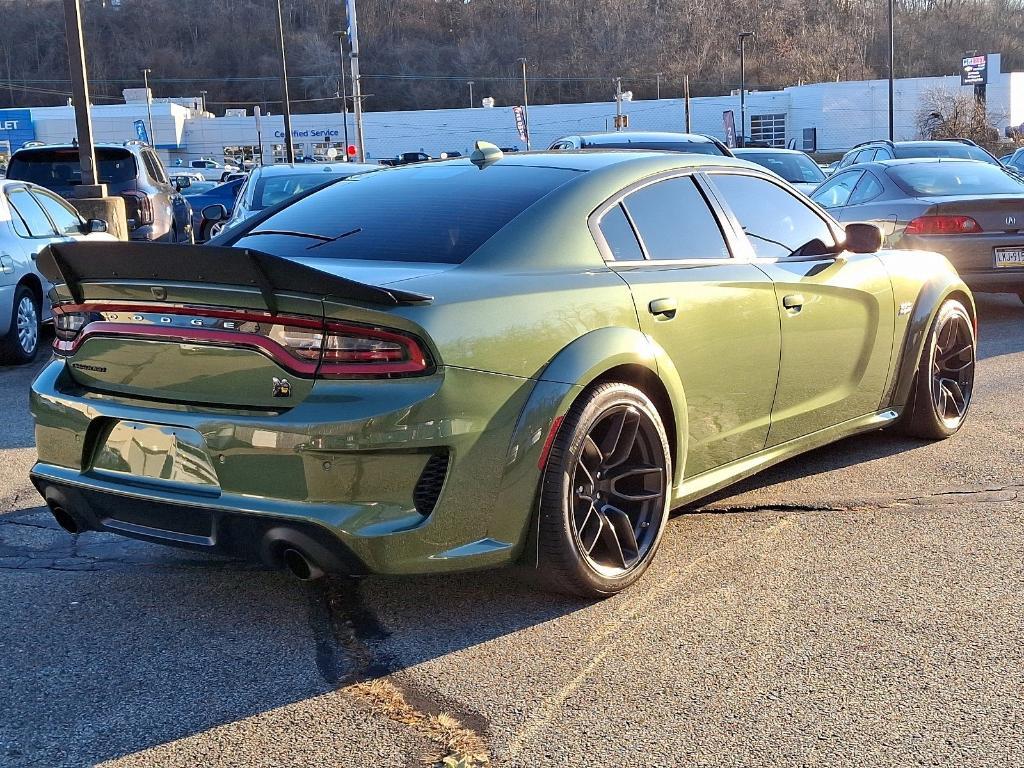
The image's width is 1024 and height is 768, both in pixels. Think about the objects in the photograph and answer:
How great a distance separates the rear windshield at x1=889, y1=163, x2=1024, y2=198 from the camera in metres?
10.9

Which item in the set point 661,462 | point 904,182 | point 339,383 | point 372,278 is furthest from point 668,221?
point 904,182

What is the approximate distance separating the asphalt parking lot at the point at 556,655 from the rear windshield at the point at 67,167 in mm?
12961

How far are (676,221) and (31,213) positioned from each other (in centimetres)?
739

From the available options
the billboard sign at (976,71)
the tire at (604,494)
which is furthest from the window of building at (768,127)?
the tire at (604,494)

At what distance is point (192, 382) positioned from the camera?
348 cm

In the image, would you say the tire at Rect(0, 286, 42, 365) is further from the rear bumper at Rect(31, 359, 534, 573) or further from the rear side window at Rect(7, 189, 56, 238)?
the rear bumper at Rect(31, 359, 534, 573)

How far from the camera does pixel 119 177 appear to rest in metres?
16.9

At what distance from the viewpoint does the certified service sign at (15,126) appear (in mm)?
84938

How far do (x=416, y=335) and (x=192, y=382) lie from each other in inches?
27.8

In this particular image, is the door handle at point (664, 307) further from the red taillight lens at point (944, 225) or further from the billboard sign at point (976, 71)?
the billboard sign at point (976, 71)

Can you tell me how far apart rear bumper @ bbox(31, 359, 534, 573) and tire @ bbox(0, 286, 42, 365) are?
6.18 meters

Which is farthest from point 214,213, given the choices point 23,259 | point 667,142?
point 667,142

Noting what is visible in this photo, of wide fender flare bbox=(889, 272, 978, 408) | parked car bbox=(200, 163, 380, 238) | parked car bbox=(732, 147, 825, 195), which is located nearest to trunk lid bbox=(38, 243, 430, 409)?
wide fender flare bbox=(889, 272, 978, 408)

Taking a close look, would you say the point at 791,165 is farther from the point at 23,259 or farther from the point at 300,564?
the point at 300,564
